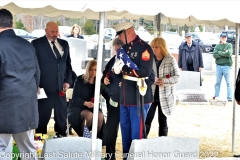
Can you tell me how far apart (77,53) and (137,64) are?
320 inches

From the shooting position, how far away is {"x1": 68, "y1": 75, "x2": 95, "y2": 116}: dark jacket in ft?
25.0

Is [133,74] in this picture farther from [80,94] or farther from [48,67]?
[80,94]

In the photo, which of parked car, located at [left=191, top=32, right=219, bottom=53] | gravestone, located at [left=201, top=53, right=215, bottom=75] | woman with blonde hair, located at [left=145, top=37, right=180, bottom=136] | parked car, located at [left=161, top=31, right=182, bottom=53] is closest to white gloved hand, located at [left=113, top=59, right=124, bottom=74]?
woman with blonde hair, located at [left=145, top=37, right=180, bottom=136]

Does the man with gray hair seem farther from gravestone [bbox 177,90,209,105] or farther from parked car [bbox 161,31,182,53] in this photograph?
parked car [bbox 161,31,182,53]

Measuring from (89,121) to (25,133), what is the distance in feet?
8.39

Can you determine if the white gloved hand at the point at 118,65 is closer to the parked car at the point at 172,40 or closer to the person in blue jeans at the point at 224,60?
the person in blue jeans at the point at 224,60

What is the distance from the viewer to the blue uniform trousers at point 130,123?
6180 mm

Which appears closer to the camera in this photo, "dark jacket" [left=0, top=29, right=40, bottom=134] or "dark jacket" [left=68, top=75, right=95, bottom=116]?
"dark jacket" [left=0, top=29, right=40, bottom=134]

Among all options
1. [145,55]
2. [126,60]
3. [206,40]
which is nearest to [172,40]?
[206,40]

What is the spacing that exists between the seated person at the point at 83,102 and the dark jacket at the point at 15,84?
2.56 metres

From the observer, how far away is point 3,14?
16.0 feet

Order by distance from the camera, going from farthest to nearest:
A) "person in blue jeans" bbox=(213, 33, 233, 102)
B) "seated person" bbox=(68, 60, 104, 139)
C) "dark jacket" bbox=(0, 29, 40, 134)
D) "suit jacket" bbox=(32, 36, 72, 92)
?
1. "person in blue jeans" bbox=(213, 33, 233, 102)
2. "seated person" bbox=(68, 60, 104, 139)
3. "suit jacket" bbox=(32, 36, 72, 92)
4. "dark jacket" bbox=(0, 29, 40, 134)

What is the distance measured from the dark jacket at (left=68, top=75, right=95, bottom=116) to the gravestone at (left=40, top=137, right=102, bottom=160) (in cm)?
254

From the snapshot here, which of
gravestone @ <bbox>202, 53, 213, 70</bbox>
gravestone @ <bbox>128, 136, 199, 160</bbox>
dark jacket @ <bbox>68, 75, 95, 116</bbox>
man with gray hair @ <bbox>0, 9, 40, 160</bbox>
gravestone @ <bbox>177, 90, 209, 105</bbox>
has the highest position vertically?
man with gray hair @ <bbox>0, 9, 40, 160</bbox>
